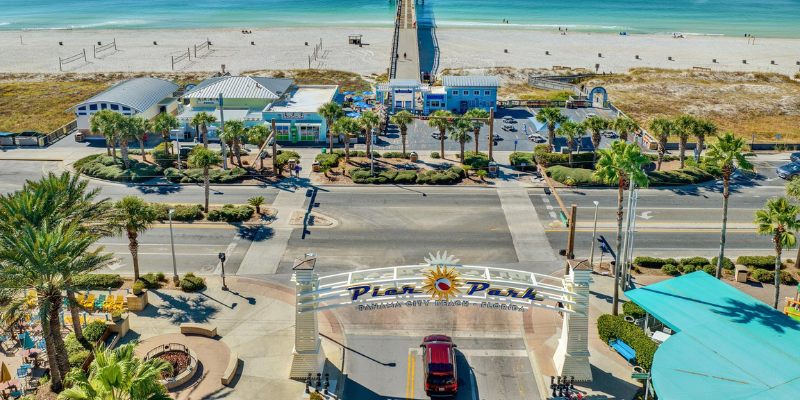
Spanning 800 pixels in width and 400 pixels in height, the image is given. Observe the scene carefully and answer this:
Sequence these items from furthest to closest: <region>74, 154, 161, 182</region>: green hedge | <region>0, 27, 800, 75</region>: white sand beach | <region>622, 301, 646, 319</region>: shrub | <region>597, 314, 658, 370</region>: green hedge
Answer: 1. <region>0, 27, 800, 75</region>: white sand beach
2. <region>74, 154, 161, 182</region>: green hedge
3. <region>622, 301, 646, 319</region>: shrub
4. <region>597, 314, 658, 370</region>: green hedge

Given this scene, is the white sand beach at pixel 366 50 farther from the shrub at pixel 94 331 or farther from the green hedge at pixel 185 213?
the shrub at pixel 94 331

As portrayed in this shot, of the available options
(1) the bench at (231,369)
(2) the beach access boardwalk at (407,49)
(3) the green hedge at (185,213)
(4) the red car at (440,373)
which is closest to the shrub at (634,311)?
(4) the red car at (440,373)

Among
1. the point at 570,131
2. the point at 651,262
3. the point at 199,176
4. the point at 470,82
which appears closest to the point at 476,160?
the point at 570,131

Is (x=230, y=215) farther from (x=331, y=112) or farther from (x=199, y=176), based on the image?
(x=331, y=112)

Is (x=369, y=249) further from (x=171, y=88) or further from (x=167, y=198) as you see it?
(x=171, y=88)

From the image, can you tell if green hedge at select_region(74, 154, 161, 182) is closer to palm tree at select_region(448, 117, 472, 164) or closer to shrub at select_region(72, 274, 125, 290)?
shrub at select_region(72, 274, 125, 290)

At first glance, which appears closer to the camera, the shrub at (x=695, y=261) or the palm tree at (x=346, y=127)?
the shrub at (x=695, y=261)

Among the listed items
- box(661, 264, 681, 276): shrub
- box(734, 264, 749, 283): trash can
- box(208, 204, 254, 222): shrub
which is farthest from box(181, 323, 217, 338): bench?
box(734, 264, 749, 283): trash can
